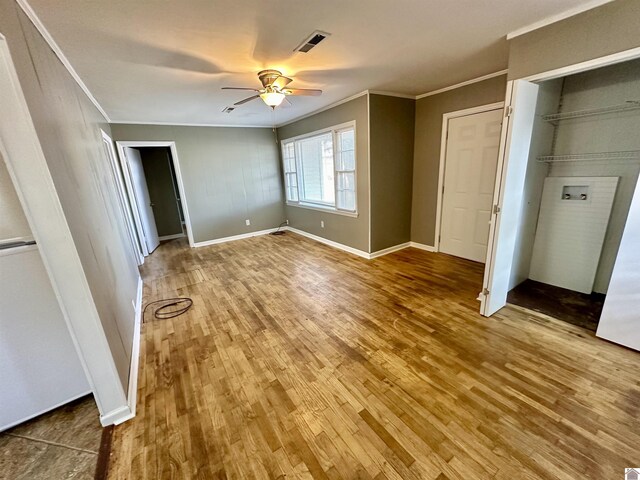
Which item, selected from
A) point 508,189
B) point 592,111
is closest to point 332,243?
point 508,189

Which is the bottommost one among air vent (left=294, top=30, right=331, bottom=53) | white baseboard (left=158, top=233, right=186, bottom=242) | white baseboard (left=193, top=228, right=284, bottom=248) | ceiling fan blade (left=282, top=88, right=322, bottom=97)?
white baseboard (left=158, top=233, right=186, bottom=242)

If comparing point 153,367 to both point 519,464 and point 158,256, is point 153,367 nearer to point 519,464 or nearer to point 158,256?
point 519,464

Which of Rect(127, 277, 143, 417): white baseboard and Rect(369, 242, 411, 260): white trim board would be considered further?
Rect(369, 242, 411, 260): white trim board

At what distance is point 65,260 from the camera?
1350 mm

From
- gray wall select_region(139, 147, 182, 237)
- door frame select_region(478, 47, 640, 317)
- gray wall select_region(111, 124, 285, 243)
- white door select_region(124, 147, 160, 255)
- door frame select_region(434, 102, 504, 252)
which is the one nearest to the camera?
door frame select_region(478, 47, 640, 317)

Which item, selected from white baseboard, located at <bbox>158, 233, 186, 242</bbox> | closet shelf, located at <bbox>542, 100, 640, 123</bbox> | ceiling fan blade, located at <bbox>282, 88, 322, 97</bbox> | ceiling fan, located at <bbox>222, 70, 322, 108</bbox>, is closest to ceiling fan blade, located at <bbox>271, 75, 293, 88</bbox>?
ceiling fan, located at <bbox>222, 70, 322, 108</bbox>

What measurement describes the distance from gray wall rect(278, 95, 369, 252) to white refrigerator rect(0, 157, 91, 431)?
11.8 feet

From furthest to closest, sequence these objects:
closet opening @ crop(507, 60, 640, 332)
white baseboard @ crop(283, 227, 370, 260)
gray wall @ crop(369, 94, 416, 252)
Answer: white baseboard @ crop(283, 227, 370, 260), gray wall @ crop(369, 94, 416, 252), closet opening @ crop(507, 60, 640, 332)

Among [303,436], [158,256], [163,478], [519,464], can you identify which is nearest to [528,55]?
[519,464]

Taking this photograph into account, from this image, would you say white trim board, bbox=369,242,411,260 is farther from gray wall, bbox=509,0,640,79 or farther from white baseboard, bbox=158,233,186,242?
white baseboard, bbox=158,233,186,242

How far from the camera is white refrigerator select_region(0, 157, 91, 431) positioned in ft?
4.89

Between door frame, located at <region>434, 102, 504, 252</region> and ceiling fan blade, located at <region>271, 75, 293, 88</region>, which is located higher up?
ceiling fan blade, located at <region>271, 75, 293, 88</region>

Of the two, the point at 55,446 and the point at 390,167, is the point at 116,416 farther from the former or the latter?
the point at 390,167

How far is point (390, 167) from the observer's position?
414 centimetres
